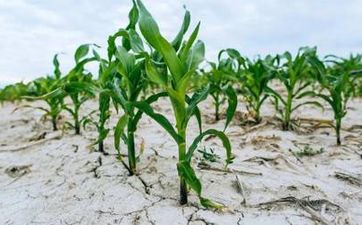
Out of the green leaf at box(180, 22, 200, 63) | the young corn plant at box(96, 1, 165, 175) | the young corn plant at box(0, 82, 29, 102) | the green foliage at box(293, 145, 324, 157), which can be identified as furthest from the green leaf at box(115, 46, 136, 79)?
the young corn plant at box(0, 82, 29, 102)

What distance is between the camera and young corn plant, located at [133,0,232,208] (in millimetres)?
1462

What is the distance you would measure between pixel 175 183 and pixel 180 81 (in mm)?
542

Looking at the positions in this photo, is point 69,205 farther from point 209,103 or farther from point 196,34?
point 209,103

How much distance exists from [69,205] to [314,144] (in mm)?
1565

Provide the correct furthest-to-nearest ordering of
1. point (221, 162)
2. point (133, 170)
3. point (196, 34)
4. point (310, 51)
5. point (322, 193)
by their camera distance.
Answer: point (310, 51) → point (221, 162) → point (133, 170) → point (322, 193) → point (196, 34)

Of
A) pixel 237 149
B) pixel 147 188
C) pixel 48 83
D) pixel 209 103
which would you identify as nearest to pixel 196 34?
pixel 147 188

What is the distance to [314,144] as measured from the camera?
2.57 metres

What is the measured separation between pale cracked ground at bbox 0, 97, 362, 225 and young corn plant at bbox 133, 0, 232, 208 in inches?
6.7

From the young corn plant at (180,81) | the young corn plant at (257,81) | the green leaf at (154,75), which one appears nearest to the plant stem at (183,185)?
the young corn plant at (180,81)

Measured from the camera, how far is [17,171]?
2.35 m

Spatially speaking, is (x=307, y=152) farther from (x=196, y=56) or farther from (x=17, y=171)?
(x=17, y=171)

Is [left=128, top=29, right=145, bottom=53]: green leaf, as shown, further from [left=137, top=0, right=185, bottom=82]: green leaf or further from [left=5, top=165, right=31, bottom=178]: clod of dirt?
[left=5, top=165, right=31, bottom=178]: clod of dirt

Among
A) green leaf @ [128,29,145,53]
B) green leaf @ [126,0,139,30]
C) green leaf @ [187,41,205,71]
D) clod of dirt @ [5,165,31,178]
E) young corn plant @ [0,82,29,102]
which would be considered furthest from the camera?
young corn plant @ [0,82,29,102]

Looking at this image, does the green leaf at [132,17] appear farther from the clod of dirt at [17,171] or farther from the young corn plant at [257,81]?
the young corn plant at [257,81]
